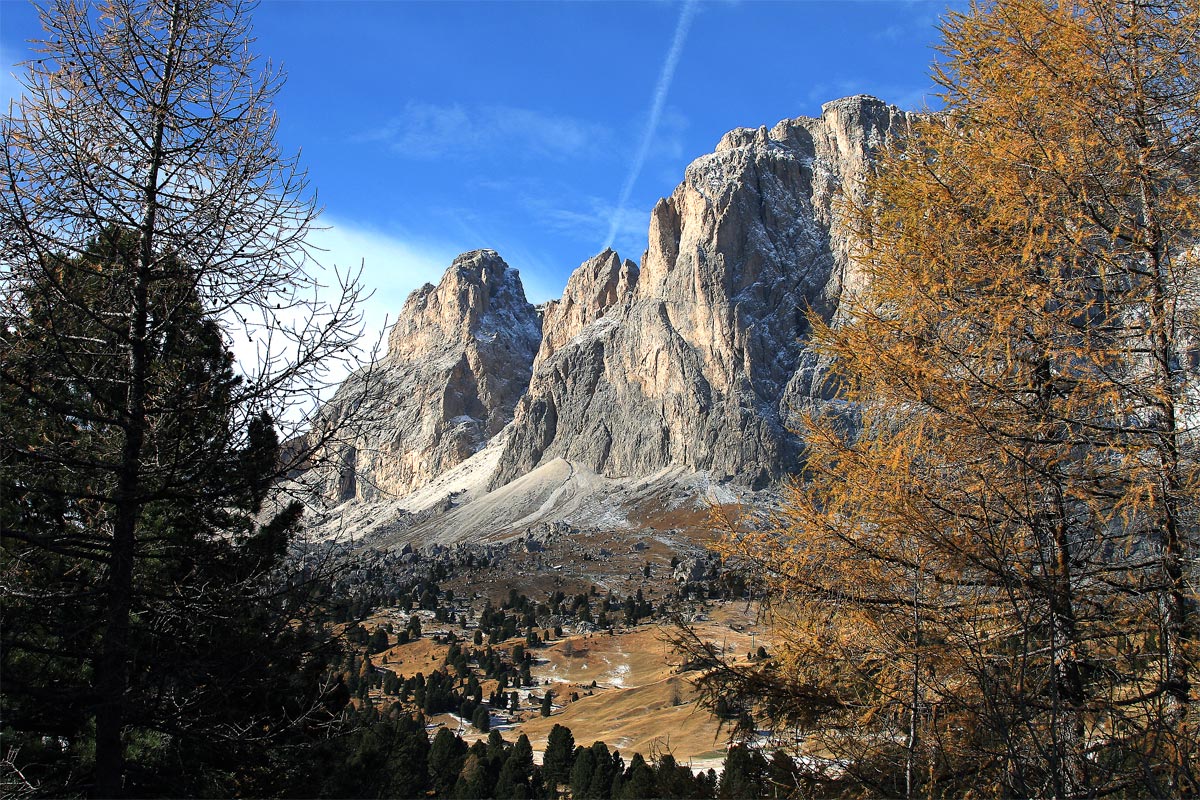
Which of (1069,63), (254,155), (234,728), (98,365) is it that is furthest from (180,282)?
(1069,63)

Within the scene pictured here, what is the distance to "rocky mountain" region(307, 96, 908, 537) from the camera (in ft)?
470

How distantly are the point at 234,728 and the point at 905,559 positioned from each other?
15.9 ft

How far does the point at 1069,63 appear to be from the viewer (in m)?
6.26

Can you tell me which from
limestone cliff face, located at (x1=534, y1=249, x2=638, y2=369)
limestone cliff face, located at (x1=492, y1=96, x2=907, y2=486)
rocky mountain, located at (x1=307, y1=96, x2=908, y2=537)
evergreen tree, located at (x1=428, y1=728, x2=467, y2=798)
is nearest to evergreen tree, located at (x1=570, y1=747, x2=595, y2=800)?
evergreen tree, located at (x1=428, y1=728, x2=467, y2=798)

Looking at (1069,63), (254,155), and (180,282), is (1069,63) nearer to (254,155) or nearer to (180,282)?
(254,155)

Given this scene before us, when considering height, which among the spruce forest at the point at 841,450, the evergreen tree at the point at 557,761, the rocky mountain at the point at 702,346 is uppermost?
the rocky mountain at the point at 702,346

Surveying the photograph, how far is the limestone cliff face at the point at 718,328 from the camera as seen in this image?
143m

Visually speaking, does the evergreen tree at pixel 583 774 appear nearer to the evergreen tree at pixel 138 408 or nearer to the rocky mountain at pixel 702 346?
the evergreen tree at pixel 138 408

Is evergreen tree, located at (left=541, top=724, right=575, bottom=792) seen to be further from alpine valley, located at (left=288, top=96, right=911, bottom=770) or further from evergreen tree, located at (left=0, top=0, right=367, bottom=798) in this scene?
alpine valley, located at (left=288, top=96, right=911, bottom=770)

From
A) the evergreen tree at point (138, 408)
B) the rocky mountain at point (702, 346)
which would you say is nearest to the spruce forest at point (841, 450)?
the evergreen tree at point (138, 408)

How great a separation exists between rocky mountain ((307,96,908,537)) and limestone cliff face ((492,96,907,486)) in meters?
0.28

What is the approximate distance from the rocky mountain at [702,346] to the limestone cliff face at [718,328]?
0.91 ft

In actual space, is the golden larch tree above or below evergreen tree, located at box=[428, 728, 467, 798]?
above

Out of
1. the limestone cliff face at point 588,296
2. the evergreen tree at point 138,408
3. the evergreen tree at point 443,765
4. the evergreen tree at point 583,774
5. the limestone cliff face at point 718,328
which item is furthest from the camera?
the limestone cliff face at point 588,296
